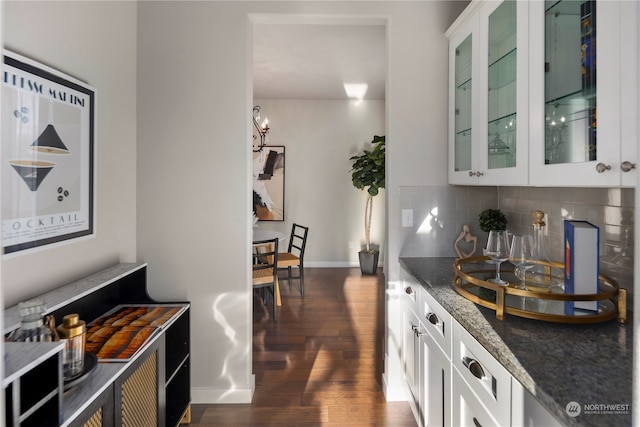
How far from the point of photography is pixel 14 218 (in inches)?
57.2

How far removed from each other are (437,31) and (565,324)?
1854mm

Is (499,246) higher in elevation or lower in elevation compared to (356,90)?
lower

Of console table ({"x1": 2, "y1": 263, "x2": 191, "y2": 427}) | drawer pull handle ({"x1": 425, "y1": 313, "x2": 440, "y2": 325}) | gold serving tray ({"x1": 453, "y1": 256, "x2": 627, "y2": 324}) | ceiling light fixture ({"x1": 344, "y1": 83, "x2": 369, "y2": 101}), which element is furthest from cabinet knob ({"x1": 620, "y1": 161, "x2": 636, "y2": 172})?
ceiling light fixture ({"x1": 344, "y1": 83, "x2": 369, "y2": 101})

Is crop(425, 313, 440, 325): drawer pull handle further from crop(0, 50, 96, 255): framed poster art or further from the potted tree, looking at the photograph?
the potted tree

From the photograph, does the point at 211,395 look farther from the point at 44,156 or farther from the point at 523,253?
the point at 523,253

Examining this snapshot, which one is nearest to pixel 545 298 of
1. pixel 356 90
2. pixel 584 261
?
pixel 584 261

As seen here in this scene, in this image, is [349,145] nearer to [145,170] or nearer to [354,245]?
[354,245]

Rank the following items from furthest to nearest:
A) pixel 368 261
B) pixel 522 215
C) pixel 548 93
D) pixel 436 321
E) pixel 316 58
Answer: pixel 368 261, pixel 316 58, pixel 522 215, pixel 436 321, pixel 548 93

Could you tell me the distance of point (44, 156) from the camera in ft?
5.21

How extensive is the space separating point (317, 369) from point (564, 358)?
80.3 inches

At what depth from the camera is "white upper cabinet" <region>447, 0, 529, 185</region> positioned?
164cm

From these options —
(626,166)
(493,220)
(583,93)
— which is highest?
(583,93)

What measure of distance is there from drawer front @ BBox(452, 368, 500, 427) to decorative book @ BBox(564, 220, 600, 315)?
44 centimetres

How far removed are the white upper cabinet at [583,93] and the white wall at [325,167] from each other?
4735mm
